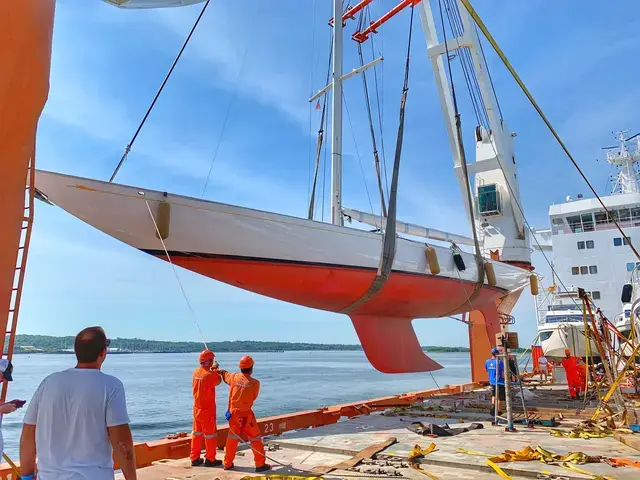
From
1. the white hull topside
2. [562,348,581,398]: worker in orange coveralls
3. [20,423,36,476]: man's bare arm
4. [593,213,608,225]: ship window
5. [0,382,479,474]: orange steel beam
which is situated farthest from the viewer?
[593,213,608,225]: ship window

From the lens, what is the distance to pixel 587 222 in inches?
837

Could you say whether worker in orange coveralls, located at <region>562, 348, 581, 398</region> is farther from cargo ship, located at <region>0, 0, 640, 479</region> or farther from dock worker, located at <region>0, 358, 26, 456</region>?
dock worker, located at <region>0, 358, 26, 456</region>

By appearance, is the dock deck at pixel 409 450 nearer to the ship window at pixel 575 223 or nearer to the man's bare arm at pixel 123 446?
the man's bare arm at pixel 123 446

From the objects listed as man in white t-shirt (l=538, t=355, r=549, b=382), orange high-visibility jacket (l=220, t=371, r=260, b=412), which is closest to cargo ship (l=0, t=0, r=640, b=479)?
orange high-visibility jacket (l=220, t=371, r=260, b=412)

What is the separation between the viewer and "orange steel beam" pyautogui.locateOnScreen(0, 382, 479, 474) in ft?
16.9

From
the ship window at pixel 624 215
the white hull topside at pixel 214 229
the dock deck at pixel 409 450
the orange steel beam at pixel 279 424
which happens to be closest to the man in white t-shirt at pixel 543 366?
the orange steel beam at pixel 279 424

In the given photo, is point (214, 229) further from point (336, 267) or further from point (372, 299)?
point (372, 299)

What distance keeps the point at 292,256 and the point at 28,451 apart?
497 centimetres

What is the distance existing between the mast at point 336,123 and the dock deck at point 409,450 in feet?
11.4

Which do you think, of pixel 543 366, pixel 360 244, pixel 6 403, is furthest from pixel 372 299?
pixel 543 366

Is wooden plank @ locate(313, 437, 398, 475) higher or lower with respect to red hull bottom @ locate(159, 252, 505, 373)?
lower

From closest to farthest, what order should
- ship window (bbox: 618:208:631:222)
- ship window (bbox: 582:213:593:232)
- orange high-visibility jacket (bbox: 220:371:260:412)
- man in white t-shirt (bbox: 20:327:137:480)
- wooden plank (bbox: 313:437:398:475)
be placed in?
1. man in white t-shirt (bbox: 20:327:137:480)
2. wooden plank (bbox: 313:437:398:475)
3. orange high-visibility jacket (bbox: 220:371:260:412)
4. ship window (bbox: 618:208:631:222)
5. ship window (bbox: 582:213:593:232)

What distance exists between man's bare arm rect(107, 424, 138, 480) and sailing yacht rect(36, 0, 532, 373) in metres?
4.11

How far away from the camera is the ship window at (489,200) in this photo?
12281 mm
